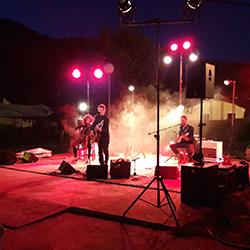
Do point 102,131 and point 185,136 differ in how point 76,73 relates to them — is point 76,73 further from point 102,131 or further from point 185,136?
point 185,136

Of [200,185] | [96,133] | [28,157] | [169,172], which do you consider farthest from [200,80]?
[28,157]

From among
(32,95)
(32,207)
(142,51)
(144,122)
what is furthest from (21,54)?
(32,207)

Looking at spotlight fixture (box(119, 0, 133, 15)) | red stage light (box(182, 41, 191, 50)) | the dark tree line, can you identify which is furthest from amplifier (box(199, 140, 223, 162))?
spotlight fixture (box(119, 0, 133, 15))

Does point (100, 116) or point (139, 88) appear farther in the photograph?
point (139, 88)

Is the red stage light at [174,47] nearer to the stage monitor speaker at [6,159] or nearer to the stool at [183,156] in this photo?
the stool at [183,156]

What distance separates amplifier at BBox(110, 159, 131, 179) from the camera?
828 centimetres

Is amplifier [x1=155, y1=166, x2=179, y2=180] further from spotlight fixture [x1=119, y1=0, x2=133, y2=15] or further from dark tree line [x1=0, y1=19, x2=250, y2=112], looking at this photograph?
dark tree line [x1=0, y1=19, x2=250, y2=112]

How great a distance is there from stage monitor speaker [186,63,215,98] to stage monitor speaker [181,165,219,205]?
4.15ft

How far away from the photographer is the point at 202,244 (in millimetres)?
4430

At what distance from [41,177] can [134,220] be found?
12.9 feet

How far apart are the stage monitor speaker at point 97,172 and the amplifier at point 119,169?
16cm

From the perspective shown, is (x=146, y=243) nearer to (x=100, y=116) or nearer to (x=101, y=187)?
(x=101, y=187)

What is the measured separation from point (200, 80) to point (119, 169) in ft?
10.1

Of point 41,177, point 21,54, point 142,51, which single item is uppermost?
point 21,54
